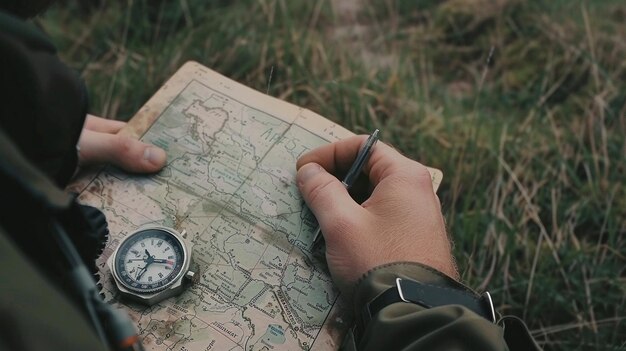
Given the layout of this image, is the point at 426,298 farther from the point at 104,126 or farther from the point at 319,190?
the point at 104,126

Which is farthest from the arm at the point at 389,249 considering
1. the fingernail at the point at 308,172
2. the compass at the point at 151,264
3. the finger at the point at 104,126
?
the finger at the point at 104,126

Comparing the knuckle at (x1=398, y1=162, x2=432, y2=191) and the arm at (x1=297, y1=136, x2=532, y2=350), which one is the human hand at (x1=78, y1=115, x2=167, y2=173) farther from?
the knuckle at (x1=398, y1=162, x2=432, y2=191)

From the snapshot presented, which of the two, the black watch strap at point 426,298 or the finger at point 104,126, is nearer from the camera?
the black watch strap at point 426,298

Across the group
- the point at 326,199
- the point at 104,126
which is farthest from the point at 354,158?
the point at 104,126

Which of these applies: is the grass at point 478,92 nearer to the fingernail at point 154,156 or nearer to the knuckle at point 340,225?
the knuckle at point 340,225

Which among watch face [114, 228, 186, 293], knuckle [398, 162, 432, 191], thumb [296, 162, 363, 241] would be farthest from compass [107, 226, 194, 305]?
knuckle [398, 162, 432, 191]

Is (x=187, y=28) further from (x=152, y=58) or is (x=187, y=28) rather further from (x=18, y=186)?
(x=18, y=186)
